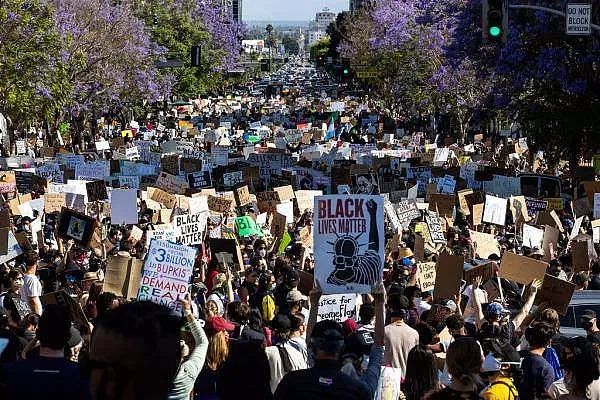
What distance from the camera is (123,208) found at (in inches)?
724

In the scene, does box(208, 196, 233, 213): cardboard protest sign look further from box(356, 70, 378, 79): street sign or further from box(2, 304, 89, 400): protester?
box(356, 70, 378, 79): street sign

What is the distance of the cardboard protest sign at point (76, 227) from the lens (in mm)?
15461

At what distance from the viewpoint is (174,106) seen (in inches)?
3492

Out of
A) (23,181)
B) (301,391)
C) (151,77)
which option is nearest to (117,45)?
(151,77)

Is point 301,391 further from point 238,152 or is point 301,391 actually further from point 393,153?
point 238,152

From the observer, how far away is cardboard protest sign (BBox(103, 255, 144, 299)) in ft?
37.7

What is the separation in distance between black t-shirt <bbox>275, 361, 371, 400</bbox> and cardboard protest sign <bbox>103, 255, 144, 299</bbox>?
234 inches

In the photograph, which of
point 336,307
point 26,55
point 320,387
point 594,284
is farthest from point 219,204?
point 320,387

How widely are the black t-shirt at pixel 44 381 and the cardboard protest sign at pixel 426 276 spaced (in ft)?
25.6

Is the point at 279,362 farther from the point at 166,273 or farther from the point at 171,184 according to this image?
the point at 171,184

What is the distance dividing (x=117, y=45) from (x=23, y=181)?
2591 cm

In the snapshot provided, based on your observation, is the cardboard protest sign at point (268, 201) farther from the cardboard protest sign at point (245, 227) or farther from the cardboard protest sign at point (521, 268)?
the cardboard protest sign at point (521, 268)

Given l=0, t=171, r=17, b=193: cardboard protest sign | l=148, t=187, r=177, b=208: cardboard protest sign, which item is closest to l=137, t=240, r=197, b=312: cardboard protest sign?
l=148, t=187, r=177, b=208: cardboard protest sign

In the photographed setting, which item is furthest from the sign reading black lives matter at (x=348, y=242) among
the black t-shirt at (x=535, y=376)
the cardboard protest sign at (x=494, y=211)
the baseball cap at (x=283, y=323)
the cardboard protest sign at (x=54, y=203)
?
the cardboard protest sign at (x=54, y=203)
